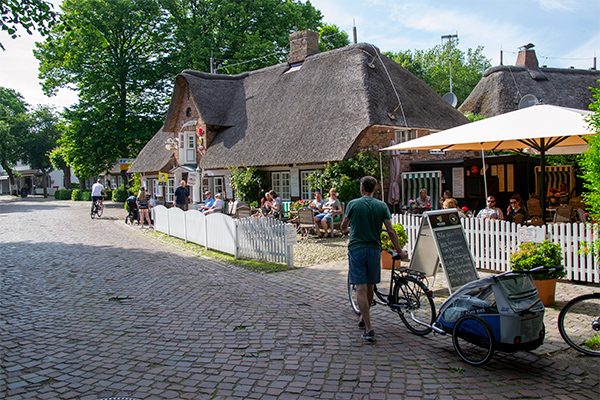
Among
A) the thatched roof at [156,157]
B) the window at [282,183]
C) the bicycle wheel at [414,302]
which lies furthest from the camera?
the thatched roof at [156,157]

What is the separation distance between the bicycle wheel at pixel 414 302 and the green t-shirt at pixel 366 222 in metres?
0.65

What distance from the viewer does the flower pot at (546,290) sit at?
623 centimetres

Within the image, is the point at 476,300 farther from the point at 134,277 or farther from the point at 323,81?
the point at 323,81

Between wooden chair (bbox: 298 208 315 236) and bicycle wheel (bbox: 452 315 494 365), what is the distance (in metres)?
9.05

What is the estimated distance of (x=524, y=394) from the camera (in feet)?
12.5

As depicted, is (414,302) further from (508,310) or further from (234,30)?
(234,30)

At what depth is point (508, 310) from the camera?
4254 mm

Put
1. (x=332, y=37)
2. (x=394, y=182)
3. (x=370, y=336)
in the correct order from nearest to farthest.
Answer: (x=370, y=336) → (x=394, y=182) → (x=332, y=37)

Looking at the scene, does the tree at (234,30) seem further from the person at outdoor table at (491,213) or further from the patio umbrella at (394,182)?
the person at outdoor table at (491,213)

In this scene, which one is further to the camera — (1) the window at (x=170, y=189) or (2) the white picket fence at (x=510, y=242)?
(1) the window at (x=170, y=189)

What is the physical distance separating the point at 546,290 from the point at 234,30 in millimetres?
31735

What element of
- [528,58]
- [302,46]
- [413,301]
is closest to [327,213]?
[413,301]

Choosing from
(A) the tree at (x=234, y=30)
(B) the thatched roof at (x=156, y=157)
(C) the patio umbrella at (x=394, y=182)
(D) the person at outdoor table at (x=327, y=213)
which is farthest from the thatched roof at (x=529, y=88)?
(B) the thatched roof at (x=156, y=157)

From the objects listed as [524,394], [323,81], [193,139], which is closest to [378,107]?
[323,81]
